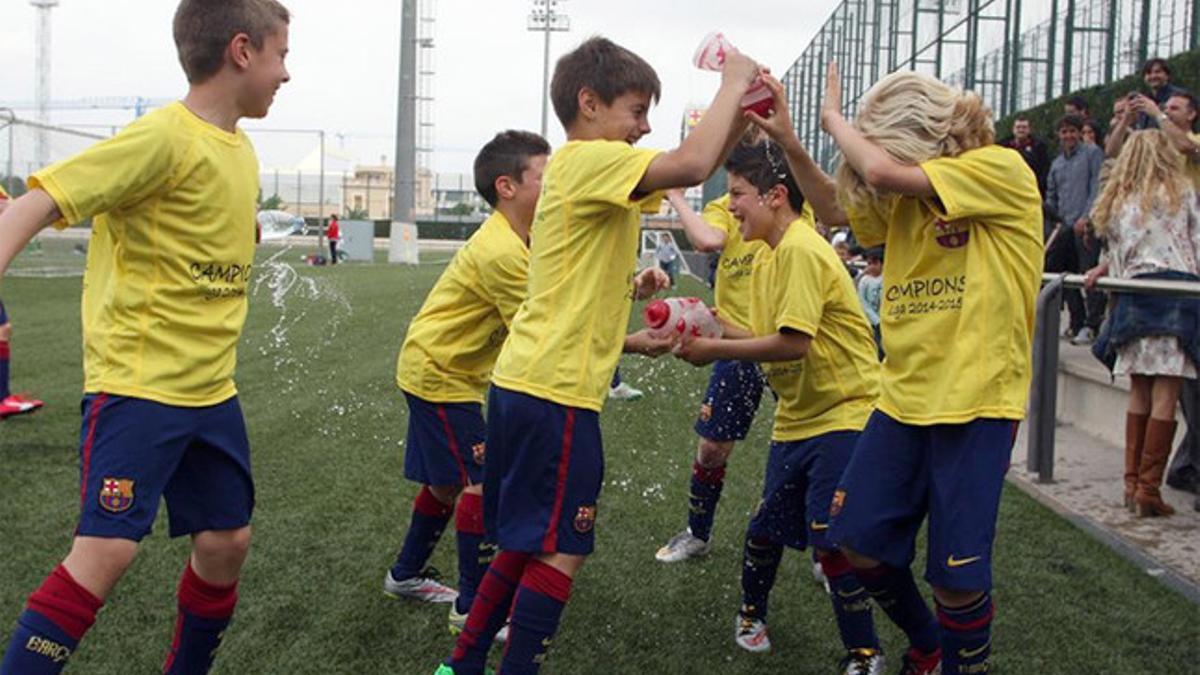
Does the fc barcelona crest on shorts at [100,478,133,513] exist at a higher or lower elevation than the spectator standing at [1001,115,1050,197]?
lower

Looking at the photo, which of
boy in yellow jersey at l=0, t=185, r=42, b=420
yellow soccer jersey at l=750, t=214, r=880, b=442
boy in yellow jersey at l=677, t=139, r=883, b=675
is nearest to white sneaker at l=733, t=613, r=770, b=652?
boy in yellow jersey at l=677, t=139, r=883, b=675

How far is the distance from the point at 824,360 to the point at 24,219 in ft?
8.06

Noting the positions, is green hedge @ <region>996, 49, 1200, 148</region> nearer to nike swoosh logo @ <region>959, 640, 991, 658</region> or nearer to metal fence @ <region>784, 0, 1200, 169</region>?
metal fence @ <region>784, 0, 1200, 169</region>

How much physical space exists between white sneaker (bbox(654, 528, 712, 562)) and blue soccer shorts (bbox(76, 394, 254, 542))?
8.06 ft

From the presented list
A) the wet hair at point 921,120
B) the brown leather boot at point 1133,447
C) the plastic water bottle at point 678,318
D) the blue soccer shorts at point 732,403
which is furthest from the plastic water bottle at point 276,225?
the brown leather boot at point 1133,447

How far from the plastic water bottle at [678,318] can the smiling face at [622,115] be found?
54cm

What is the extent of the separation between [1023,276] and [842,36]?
22905 millimetres

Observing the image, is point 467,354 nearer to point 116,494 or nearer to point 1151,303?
point 116,494

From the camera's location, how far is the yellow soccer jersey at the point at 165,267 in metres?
3.06

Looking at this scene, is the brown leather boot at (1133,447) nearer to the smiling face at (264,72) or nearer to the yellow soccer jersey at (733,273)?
the yellow soccer jersey at (733,273)

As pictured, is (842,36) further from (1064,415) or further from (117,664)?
(117,664)

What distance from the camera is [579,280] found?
10.7 ft

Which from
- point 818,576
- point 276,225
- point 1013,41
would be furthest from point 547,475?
point 1013,41

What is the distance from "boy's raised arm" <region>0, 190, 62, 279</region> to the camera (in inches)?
107
